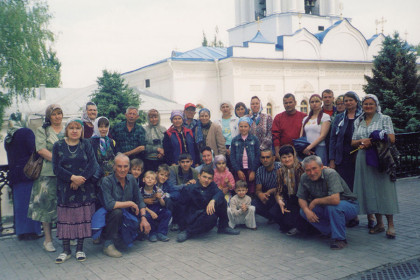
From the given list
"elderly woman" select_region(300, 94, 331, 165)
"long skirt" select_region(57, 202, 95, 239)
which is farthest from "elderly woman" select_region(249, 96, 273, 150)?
"long skirt" select_region(57, 202, 95, 239)

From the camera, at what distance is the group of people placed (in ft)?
15.9

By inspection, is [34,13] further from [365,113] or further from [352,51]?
[352,51]

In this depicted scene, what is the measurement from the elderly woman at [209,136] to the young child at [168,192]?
39.3 inches

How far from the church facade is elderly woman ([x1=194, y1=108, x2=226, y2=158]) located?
59.8 ft

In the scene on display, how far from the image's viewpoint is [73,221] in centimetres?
473

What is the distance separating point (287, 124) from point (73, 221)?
3.75m

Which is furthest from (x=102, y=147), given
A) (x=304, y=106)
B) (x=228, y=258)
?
(x=304, y=106)

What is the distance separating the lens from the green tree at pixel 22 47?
54.4 feet

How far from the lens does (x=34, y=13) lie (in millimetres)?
18156

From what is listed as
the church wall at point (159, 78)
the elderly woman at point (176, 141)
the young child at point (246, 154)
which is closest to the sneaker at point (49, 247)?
the elderly woman at point (176, 141)

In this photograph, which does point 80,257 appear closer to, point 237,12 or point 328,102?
point 328,102

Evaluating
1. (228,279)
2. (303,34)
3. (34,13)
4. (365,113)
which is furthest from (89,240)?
(303,34)

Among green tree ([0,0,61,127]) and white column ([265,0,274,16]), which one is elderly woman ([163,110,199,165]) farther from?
white column ([265,0,274,16])

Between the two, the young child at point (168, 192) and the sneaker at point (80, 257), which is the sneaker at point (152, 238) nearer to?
the young child at point (168, 192)
